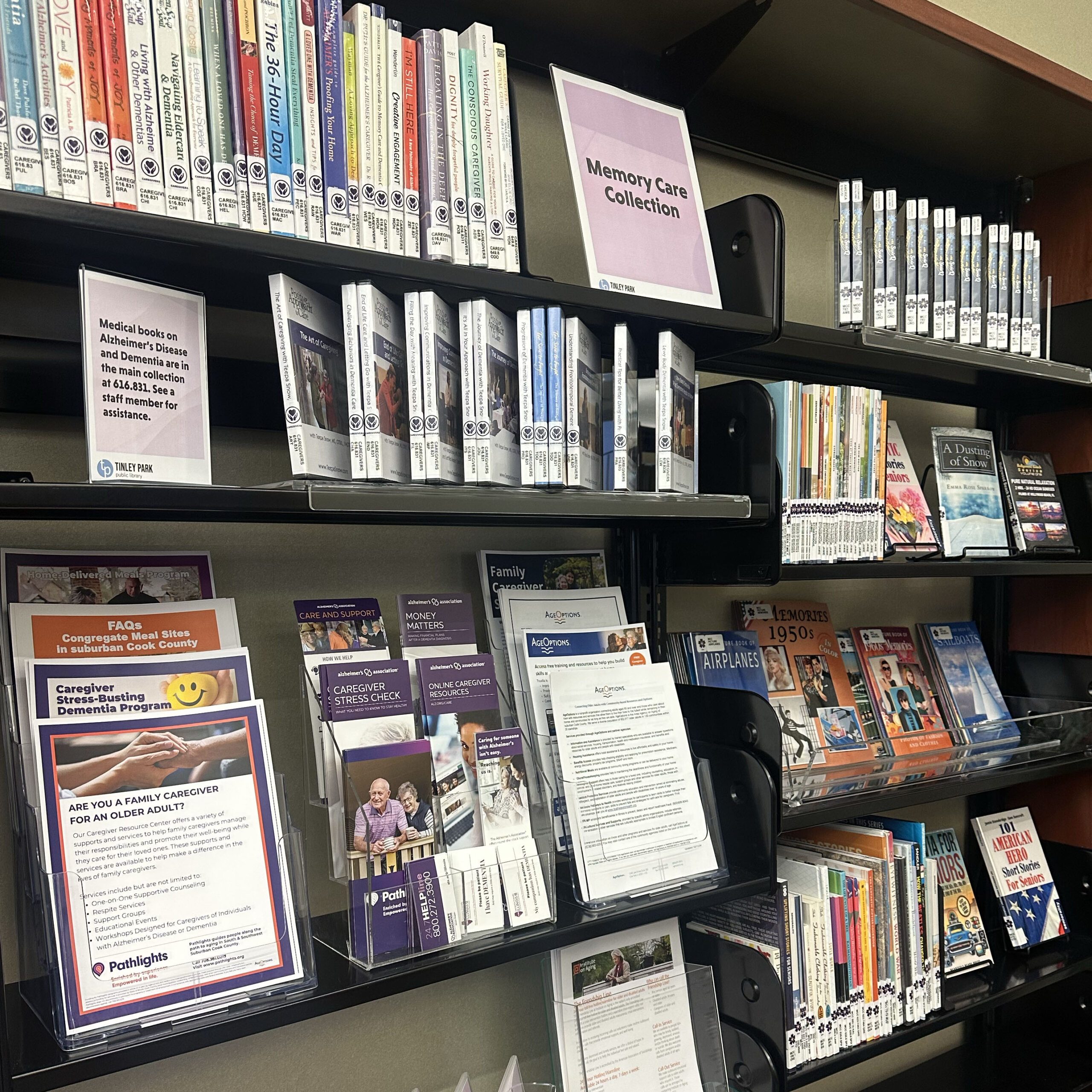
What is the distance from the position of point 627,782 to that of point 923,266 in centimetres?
108


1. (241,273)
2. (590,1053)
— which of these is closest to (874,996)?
(590,1053)

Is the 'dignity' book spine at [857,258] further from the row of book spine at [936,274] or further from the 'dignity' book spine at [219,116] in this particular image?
the 'dignity' book spine at [219,116]

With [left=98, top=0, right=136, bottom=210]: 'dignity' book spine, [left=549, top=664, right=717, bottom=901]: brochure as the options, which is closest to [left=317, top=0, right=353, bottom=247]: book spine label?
[left=98, top=0, right=136, bottom=210]: 'dignity' book spine

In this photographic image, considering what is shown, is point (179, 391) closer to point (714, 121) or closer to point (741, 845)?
point (741, 845)

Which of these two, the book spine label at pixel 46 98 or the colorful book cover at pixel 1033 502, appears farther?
the colorful book cover at pixel 1033 502

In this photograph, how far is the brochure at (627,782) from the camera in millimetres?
1267

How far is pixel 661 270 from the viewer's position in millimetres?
1374

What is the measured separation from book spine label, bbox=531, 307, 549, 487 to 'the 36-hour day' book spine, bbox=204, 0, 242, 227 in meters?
0.38

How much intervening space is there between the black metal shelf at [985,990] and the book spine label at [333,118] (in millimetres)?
1395

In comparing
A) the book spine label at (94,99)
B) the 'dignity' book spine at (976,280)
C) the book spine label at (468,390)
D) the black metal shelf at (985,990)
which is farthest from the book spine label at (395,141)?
the black metal shelf at (985,990)

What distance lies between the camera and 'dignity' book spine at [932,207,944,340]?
1748mm

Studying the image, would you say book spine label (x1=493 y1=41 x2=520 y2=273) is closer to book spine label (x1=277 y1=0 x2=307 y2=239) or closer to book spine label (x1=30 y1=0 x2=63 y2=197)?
book spine label (x1=277 y1=0 x2=307 y2=239)

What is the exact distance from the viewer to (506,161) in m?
1.19

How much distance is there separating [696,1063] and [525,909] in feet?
1.52
